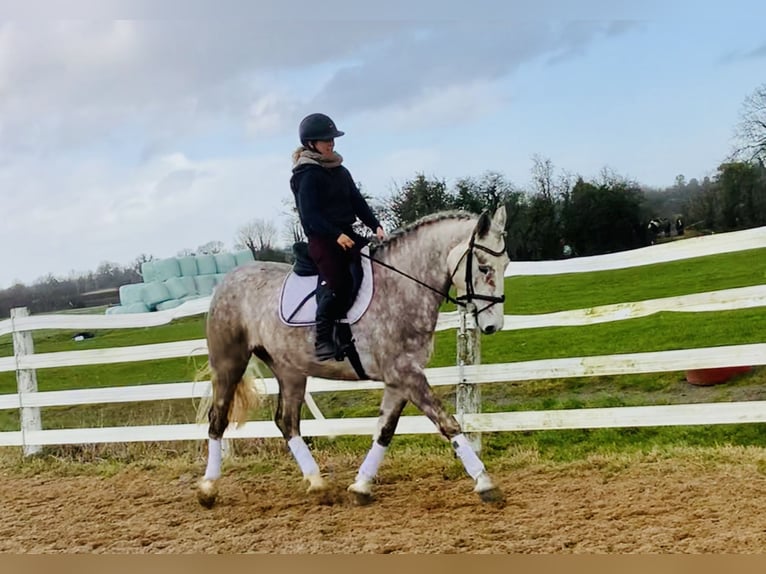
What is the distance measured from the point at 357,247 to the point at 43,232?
5.84 ft

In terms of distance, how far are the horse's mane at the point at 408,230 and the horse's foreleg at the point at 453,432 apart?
1.95 feet

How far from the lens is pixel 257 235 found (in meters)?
3.75

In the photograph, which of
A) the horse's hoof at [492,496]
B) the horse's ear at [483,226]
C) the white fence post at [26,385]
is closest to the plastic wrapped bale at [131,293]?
the white fence post at [26,385]

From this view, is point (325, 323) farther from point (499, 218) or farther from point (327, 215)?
point (499, 218)

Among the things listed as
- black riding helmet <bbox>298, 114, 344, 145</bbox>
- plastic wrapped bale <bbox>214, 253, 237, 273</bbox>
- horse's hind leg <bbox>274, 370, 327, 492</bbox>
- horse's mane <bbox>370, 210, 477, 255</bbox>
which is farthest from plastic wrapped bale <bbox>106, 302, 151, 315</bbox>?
horse's mane <bbox>370, 210, 477, 255</bbox>

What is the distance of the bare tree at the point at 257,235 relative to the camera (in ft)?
12.2

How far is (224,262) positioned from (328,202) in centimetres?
76

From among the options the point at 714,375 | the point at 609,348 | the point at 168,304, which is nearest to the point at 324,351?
the point at 168,304

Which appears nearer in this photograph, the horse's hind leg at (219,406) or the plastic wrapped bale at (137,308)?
the horse's hind leg at (219,406)

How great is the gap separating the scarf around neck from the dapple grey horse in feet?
1.39

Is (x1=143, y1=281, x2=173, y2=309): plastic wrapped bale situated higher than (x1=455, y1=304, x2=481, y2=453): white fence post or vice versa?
(x1=143, y1=281, x2=173, y2=309): plastic wrapped bale

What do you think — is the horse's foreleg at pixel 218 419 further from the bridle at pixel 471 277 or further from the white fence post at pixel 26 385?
the white fence post at pixel 26 385

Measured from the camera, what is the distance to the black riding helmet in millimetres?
3400

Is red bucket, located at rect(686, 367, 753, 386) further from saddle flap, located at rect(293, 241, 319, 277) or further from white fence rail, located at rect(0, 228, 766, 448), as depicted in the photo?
saddle flap, located at rect(293, 241, 319, 277)
